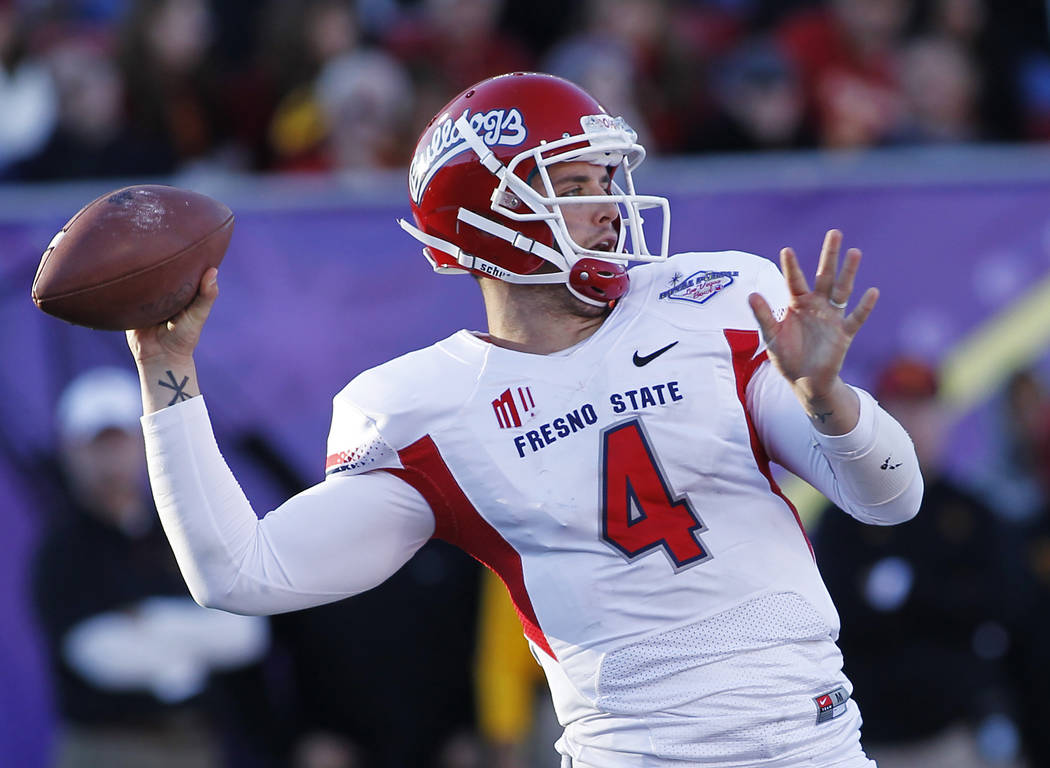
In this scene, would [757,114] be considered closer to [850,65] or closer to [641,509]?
[850,65]

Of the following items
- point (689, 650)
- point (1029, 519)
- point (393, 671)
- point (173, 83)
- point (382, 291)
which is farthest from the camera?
point (173, 83)

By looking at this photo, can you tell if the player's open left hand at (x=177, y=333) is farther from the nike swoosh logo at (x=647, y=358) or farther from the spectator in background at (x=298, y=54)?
the spectator in background at (x=298, y=54)

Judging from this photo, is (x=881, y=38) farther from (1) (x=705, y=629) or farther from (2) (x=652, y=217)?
(1) (x=705, y=629)

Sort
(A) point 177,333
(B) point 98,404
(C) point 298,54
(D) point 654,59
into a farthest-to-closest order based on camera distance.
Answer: (D) point 654,59, (C) point 298,54, (B) point 98,404, (A) point 177,333

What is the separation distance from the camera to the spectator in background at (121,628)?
4992 millimetres

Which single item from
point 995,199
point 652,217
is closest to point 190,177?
point 652,217

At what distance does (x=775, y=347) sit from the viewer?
2594 mm

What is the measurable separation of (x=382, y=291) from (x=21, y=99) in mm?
2010

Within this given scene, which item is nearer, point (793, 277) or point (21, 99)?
point (793, 277)

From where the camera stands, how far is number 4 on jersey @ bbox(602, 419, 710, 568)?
108 inches

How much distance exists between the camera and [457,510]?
9.40ft

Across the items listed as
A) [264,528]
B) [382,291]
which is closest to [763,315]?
[264,528]

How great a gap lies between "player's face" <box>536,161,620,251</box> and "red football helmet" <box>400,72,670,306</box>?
0.07ft

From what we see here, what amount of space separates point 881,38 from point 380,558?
5.12m
